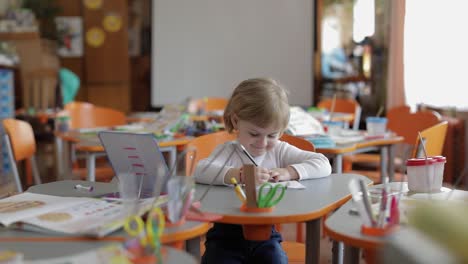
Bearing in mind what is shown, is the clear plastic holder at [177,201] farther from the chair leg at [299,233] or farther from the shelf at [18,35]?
the shelf at [18,35]

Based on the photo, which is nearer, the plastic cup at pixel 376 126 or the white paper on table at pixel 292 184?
the white paper on table at pixel 292 184

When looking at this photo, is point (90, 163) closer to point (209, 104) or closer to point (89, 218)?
point (89, 218)

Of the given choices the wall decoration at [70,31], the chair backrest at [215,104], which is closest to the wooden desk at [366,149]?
the chair backrest at [215,104]

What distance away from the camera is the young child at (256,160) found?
6.06 feet

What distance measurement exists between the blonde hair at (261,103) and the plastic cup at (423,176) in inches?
17.3

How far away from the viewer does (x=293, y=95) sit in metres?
6.82

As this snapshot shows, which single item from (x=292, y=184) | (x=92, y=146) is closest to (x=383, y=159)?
(x=92, y=146)

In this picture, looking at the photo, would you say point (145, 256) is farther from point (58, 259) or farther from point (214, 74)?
point (214, 74)

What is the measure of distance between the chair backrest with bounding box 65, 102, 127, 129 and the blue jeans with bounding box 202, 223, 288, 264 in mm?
2510

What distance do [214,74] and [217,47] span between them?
0.99 ft

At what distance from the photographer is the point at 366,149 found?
10.8ft

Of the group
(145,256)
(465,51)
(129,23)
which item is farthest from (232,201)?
(129,23)

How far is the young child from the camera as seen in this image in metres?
1.85

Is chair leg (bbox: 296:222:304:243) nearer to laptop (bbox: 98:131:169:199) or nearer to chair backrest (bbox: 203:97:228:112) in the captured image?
laptop (bbox: 98:131:169:199)
